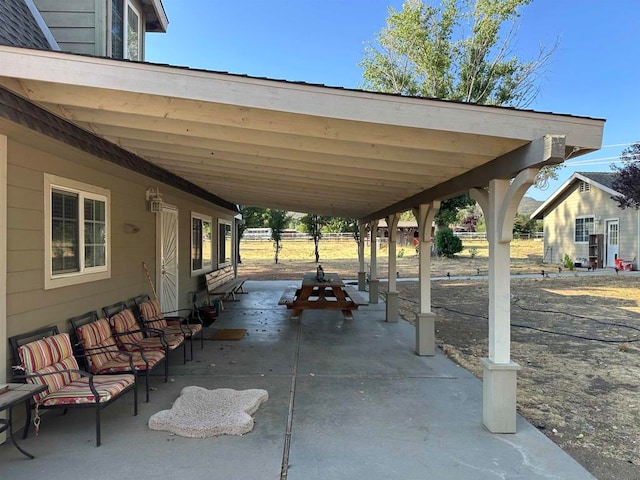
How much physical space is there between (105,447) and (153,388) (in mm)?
1204

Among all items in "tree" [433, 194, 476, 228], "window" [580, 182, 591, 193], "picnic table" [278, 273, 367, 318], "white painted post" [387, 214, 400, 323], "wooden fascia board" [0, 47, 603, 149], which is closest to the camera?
"wooden fascia board" [0, 47, 603, 149]

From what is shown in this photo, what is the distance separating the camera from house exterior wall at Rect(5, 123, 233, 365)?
10.4 ft

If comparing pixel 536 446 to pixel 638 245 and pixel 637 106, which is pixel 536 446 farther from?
pixel 637 106

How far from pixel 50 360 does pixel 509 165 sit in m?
3.93

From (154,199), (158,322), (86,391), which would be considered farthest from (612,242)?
(86,391)

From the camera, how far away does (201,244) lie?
8797 mm

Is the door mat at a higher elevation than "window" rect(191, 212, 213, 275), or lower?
lower

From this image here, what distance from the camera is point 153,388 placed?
167 inches

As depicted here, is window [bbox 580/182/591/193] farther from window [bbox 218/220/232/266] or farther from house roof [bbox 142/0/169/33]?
house roof [bbox 142/0/169/33]

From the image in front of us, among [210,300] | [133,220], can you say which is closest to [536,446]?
[133,220]

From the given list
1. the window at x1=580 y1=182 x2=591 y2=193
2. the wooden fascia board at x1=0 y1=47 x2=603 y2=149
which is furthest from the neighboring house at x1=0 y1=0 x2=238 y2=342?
the window at x1=580 y1=182 x2=591 y2=193

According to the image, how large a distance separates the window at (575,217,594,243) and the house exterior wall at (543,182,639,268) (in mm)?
205

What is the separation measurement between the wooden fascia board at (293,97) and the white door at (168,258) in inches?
147

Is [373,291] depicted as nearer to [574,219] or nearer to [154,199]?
[154,199]
